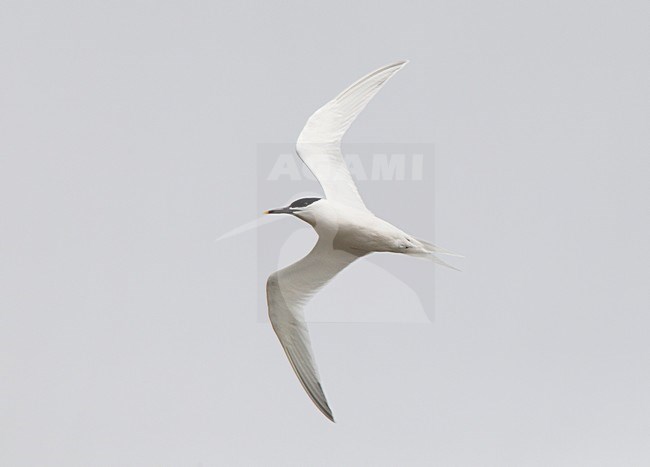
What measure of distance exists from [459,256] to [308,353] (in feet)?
9.87

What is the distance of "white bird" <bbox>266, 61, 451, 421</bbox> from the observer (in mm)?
14836

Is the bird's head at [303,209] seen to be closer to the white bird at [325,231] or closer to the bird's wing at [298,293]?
the white bird at [325,231]

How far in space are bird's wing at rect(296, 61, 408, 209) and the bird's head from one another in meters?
1.05

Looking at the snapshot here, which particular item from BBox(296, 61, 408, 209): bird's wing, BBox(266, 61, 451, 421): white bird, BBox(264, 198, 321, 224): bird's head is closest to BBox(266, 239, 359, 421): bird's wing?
BBox(266, 61, 451, 421): white bird

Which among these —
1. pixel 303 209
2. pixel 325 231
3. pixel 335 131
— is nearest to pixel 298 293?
pixel 325 231

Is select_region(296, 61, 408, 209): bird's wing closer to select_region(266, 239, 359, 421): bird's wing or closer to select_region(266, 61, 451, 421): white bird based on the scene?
select_region(266, 61, 451, 421): white bird

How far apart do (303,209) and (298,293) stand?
1788 mm

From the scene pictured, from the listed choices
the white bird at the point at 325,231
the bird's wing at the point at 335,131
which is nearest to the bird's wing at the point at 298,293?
the white bird at the point at 325,231

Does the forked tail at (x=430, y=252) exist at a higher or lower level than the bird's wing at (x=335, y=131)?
lower

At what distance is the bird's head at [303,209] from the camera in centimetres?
1480

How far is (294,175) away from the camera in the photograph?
19.5 m

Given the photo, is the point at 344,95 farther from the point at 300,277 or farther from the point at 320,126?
the point at 300,277

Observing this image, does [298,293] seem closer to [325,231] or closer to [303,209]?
[325,231]

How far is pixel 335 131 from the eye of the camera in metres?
16.3
